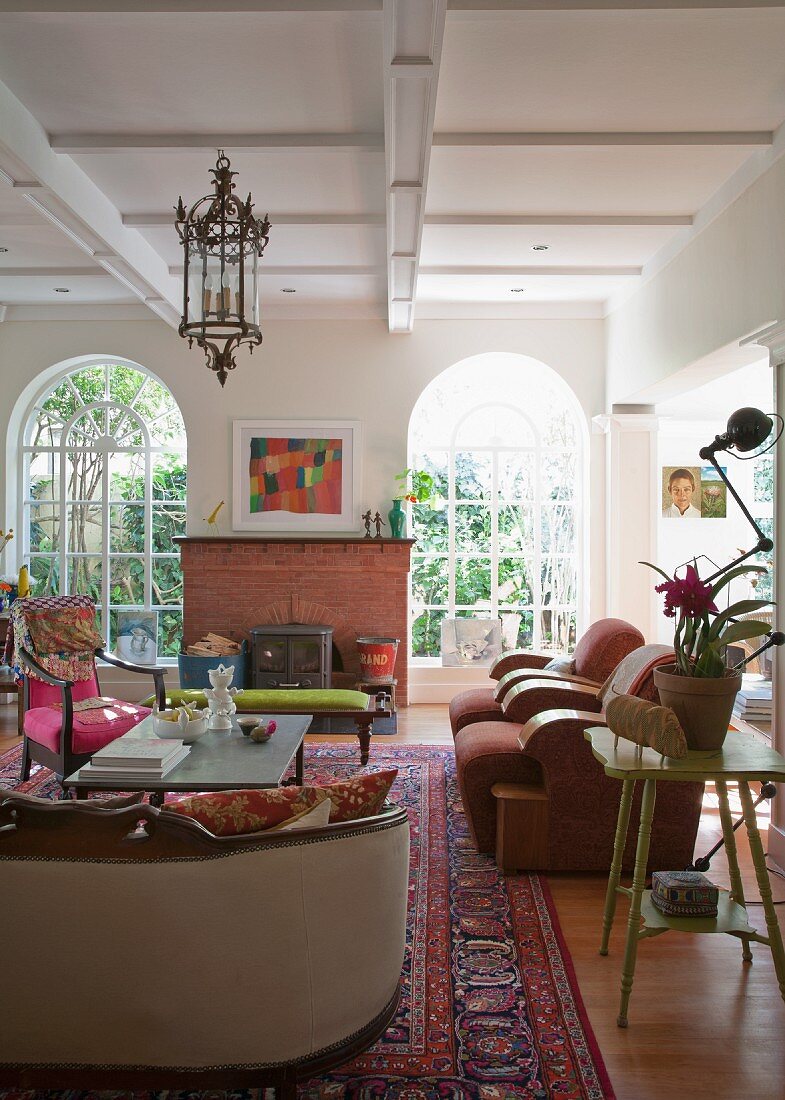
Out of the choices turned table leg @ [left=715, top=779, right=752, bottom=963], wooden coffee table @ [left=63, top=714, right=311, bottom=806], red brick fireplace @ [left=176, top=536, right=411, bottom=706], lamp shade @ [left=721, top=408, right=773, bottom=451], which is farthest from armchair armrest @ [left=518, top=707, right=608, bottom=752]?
red brick fireplace @ [left=176, top=536, right=411, bottom=706]

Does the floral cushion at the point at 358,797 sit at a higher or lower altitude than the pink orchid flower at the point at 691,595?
lower

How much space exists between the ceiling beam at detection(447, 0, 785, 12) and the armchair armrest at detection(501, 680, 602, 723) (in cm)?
285

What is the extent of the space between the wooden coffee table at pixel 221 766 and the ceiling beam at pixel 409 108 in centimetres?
253

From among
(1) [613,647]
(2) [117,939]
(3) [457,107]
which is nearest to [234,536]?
(1) [613,647]

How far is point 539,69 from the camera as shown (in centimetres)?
328

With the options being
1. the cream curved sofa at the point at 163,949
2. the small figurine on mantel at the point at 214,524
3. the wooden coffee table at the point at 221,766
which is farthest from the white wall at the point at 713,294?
the small figurine on mantel at the point at 214,524

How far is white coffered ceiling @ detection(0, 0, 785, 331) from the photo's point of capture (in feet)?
9.72

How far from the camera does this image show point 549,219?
16.5 ft

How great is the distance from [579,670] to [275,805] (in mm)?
3117

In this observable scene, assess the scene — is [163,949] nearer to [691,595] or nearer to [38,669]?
[691,595]

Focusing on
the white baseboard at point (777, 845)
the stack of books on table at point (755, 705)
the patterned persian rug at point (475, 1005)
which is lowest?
the patterned persian rug at point (475, 1005)

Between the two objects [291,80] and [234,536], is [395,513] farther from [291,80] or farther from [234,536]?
[291,80]

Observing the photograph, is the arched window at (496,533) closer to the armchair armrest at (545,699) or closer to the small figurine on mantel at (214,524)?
the small figurine on mantel at (214,524)

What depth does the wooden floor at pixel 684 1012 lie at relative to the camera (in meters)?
2.36
